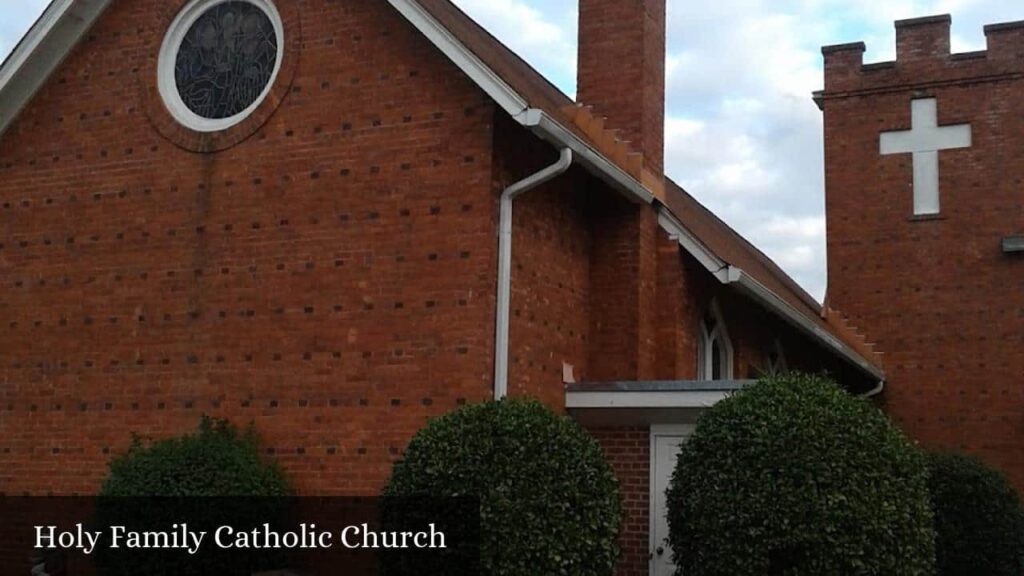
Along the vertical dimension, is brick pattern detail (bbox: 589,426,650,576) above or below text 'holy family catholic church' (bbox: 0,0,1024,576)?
below

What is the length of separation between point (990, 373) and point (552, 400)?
443 inches

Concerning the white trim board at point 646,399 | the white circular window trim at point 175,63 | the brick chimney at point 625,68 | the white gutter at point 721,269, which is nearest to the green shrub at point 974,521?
the white gutter at point 721,269

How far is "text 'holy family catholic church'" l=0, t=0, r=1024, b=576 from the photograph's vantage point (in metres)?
11.5

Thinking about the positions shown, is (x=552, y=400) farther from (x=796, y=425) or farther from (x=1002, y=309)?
(x=1002, y=309)

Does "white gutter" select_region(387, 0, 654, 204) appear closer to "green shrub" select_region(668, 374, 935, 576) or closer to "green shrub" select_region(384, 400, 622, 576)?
"green shrub" select_region(384, 400, 622, 576)

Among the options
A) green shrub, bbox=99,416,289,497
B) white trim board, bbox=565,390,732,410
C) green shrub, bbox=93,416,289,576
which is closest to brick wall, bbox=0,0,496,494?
green shrub, bbox=99,416,289,497

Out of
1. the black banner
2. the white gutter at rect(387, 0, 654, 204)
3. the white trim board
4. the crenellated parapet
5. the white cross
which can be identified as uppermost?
the crenellated parapet

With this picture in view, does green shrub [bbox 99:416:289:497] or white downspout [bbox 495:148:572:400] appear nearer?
green shrub [bbox 99:416:289:497]

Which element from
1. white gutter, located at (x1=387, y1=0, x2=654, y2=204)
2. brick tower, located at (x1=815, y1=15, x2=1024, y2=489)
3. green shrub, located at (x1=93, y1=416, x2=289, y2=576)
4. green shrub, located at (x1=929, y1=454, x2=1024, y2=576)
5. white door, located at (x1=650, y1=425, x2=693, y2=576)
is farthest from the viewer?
brick tower, located at (x1=815, y1=15, x2=1024, y2=489)

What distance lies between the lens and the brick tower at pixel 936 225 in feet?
68.1

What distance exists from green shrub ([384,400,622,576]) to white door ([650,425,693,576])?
2.01 metres

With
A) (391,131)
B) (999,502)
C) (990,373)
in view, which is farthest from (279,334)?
(990,373)

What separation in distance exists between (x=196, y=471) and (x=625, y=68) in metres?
6.80

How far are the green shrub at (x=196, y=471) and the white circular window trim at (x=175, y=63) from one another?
3.34 meters
